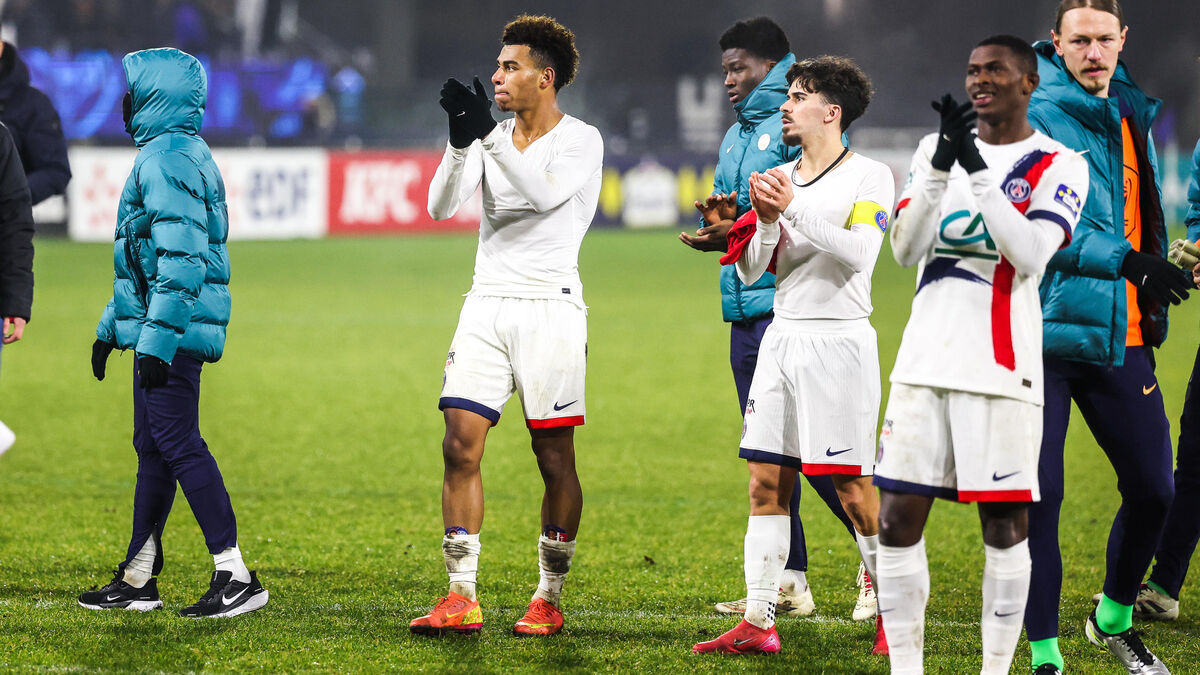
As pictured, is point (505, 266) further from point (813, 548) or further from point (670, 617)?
point (813, 548)

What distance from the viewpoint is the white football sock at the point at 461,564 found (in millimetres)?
4387

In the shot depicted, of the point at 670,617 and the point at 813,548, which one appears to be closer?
the point at 670,617

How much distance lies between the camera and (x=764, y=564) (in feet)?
14.0

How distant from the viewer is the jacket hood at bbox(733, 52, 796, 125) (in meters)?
5.04

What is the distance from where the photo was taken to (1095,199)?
3.93 meters

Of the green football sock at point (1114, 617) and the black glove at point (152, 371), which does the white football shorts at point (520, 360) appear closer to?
the black glove at point (152, 371)

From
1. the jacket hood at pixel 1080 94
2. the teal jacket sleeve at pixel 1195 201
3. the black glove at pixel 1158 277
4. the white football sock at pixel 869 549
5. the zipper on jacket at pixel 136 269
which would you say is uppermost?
the jacket hood at pixel 1080 94

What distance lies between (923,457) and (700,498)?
12.4 ft

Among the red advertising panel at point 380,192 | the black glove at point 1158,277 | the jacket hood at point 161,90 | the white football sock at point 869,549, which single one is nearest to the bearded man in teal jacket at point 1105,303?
the black glove at point 1158,277

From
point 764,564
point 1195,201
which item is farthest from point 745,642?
point 1195,201

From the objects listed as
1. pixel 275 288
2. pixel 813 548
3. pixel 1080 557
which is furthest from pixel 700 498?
pixel 275 288

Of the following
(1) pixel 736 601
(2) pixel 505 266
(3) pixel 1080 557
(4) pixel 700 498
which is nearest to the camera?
(2) pixel 505 266

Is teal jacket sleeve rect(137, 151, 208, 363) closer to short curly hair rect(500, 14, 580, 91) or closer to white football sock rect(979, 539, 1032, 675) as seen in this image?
short curly hair rect(500, 14, 580, 91)

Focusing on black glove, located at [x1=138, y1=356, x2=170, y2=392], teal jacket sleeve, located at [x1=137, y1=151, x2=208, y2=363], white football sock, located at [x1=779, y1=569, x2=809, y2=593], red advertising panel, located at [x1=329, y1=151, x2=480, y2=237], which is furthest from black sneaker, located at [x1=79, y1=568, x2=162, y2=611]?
red advertising panel, located at [x1=329, y1=151, x2=480, y2=237]
